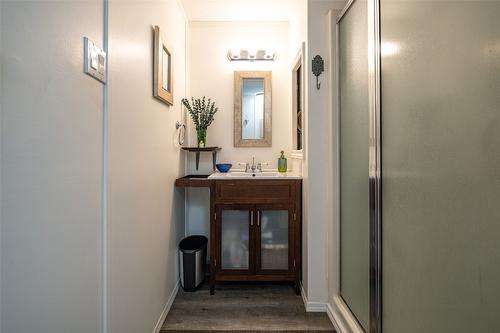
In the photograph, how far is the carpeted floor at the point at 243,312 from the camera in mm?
1911

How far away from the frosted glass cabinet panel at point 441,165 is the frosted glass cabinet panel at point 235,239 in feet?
4.19

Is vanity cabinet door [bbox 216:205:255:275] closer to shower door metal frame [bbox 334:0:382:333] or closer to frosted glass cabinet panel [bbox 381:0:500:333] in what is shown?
shower door metal frame [bbox 334:0:382:333]

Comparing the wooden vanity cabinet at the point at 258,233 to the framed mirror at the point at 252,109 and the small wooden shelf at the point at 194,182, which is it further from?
the framed mirror at the point at 252,109

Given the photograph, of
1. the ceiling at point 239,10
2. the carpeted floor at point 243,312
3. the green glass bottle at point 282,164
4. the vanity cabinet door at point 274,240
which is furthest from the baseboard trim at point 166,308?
the ceiling at point 239,10

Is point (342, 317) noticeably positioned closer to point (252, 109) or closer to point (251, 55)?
point (252, 109)

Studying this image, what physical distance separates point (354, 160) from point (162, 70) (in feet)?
4.47

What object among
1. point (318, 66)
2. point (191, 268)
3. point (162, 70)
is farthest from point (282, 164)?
point (162, 70)

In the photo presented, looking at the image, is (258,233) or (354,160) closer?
(354,160)

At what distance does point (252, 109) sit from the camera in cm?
295

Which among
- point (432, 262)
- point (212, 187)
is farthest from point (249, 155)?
point (432, 262)

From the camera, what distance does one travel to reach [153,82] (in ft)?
5.83

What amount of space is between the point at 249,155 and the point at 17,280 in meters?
2.37

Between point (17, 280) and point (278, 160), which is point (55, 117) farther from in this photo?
point (278, 160)

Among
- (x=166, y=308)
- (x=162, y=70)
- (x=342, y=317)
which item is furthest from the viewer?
(x=166, y=308)
